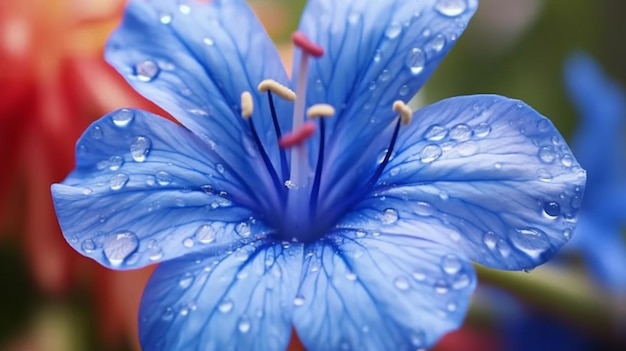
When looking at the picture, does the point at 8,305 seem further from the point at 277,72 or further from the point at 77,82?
the point at 277,72

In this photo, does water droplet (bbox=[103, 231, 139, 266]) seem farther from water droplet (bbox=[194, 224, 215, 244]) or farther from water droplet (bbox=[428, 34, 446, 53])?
water droplet (bbox=[428, 34, 446, 53])

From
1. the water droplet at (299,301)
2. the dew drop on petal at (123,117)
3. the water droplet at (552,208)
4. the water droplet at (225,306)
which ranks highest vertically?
the dew drop on petal at (123,117)

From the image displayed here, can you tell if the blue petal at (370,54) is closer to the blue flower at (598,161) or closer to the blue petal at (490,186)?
the blue petal at (490,186)

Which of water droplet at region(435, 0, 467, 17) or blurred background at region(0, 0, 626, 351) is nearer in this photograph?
water droplet at region(435, 0, 467, 17)

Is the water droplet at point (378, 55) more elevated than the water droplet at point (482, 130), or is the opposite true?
the water droplet at point (378, 55)

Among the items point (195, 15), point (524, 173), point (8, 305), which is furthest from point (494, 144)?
point (8, 305)

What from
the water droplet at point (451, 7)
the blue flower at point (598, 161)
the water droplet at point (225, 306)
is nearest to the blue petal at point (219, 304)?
the water droplet at point (225, 306)

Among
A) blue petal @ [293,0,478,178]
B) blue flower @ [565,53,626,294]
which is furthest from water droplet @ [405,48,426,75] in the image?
blue flower @ [565,53,626,294]
